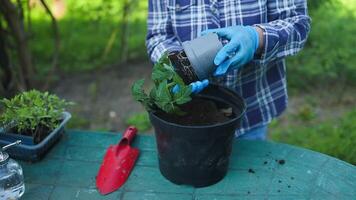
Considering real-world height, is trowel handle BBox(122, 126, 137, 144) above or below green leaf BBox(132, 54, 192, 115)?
below

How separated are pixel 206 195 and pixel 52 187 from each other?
457 mm

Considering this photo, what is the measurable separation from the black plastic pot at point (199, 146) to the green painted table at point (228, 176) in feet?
0.13

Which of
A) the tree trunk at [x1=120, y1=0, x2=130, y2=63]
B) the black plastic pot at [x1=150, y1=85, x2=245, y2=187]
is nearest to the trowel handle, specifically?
the black plastic pot at [x1=150, y1=85, x2=245, y2=187]

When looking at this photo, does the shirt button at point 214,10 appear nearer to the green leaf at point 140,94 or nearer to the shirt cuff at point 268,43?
the shirt cuff at point 268,43

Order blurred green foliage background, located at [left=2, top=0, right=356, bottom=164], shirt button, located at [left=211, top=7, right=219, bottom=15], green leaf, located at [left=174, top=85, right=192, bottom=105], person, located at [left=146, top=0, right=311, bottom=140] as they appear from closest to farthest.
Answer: green leaf, located at [left=174, top=85, right=192, bottom=105] < person, located at [left=146, top=0, right=311, bottom=140] < shirt button, located at [left=211, top=7, right=219, bottom=15] < blurred green foliage background, located at [left=2, top=0, right=356, bottom=164]

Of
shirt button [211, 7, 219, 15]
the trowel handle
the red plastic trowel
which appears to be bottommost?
the red plastic trowel

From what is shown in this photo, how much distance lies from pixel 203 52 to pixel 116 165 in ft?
1.49

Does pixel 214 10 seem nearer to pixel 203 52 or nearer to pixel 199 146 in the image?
pixel 203 52

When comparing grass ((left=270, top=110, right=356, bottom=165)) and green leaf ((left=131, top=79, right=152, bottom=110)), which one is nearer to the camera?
green leaf ((left=131, top=79, right=152, bottom=110))

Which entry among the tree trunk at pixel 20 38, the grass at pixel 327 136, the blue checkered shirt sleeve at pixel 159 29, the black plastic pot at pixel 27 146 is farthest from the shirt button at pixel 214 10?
the tree trunk at pixel 20 38

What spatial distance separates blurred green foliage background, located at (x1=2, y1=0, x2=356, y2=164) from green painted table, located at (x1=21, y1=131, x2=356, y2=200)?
2.72 feet

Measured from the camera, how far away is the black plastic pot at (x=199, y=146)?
121 cm

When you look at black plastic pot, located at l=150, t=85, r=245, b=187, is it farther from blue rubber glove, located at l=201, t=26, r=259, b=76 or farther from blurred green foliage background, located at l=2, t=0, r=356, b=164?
blurred green foliage background, located at l=2, t=0, r=356, b=164

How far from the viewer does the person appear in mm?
1311
